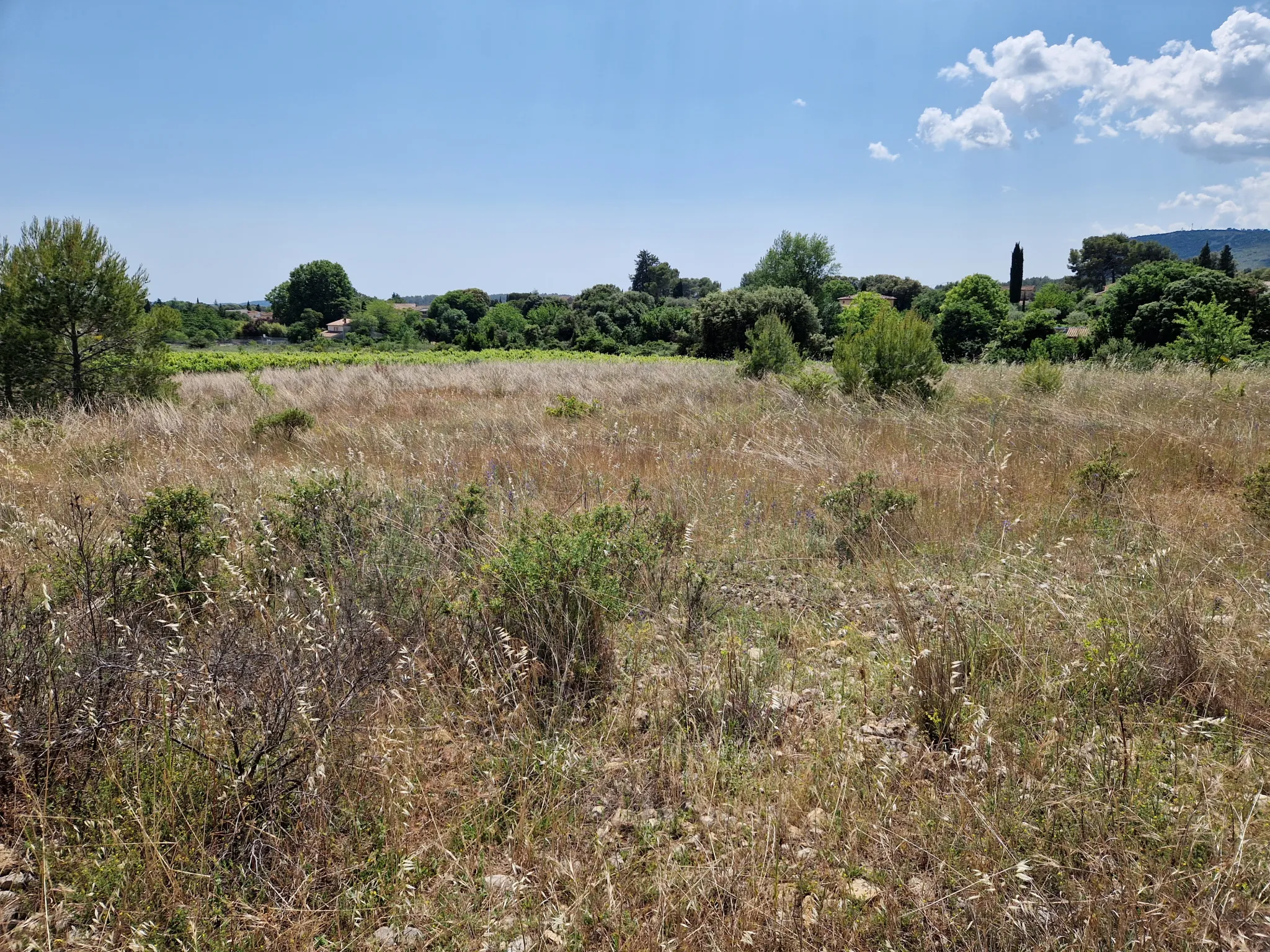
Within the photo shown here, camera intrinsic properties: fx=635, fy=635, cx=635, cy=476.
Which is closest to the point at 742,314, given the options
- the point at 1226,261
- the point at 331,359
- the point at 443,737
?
the point at 331,359

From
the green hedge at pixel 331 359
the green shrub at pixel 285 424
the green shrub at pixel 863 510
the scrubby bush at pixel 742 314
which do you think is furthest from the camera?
the scrubby bush at pixel 742 314

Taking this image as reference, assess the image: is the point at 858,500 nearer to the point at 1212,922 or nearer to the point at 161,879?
the point at 1212,922

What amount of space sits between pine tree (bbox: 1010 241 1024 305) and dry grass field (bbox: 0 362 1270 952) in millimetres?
82284

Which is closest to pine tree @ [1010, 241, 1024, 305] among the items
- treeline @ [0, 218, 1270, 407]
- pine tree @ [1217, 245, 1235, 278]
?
treeline @ [0, 218, 1270, 407]

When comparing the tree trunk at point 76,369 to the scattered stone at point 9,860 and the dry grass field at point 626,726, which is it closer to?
the dry grass field at point 626,726

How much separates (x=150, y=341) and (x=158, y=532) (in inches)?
398

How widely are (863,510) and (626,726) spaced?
2.83m

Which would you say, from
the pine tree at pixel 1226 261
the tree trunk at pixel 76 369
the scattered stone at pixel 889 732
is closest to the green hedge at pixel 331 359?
the tree trunk at pixel 76 369

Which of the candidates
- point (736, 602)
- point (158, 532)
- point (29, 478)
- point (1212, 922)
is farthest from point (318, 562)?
point (29, 478)

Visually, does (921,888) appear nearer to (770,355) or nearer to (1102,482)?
(1102,482)

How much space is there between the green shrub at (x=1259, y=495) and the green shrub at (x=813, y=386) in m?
5.81

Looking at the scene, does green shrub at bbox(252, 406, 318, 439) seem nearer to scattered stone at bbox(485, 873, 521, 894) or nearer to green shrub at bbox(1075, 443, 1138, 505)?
scattered stone at bbox(485, 873, 521, 894)

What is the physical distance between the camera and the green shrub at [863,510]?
426cm

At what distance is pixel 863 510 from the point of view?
454 centimetres
